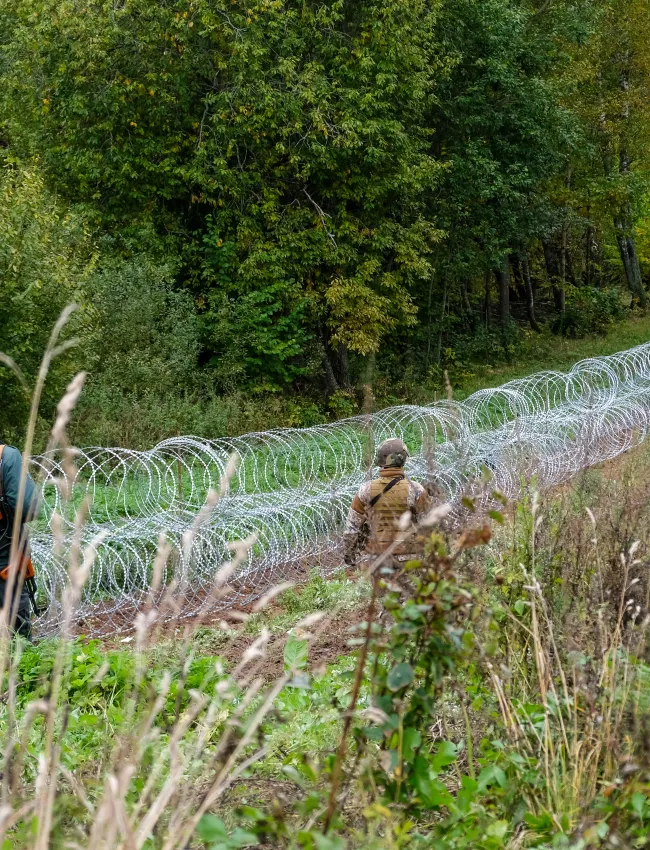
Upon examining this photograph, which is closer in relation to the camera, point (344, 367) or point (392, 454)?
point (392, 454)

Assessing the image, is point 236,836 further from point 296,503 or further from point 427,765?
point 296,503

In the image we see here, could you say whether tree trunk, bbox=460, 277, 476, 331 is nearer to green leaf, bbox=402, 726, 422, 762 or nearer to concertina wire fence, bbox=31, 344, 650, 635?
concertina wire fence, bbox=31, 344, 650, 635

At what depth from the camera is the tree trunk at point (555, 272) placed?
113ft

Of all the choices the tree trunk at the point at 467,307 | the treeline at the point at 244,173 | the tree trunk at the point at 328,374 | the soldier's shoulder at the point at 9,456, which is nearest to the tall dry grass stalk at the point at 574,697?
the soldier's shoulder at the point at 9,456

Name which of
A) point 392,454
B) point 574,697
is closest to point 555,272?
point 392,454

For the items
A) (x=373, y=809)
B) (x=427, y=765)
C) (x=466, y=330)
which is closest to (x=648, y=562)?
(x=427, y=765)

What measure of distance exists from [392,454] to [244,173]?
14.2 metres

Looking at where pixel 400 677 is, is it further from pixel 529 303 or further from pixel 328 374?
pixel 529 303

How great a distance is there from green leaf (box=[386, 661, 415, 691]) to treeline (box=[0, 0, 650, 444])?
12.6 meters

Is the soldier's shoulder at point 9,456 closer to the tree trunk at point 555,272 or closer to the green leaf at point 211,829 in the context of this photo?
the green leaf at point 211,829

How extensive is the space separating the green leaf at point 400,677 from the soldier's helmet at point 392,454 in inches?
181

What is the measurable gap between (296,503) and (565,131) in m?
18.7

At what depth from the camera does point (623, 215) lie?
3141 cm

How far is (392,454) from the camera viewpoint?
714 cm
